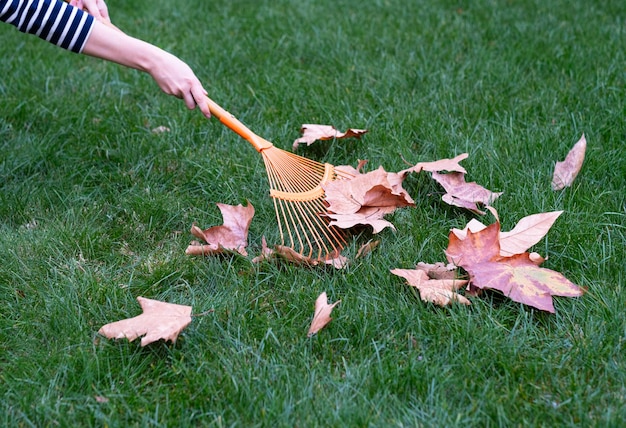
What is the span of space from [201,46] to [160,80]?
4.96 ft

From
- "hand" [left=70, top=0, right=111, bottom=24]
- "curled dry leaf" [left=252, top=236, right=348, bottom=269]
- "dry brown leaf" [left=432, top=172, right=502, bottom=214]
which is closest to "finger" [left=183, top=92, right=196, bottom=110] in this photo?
"curled dry leaf" [left=252, top=236, right=348, bottom=269]

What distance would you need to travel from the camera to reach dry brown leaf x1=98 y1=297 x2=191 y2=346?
1801mm

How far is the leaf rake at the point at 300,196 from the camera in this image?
2254mm

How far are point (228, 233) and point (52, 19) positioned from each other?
81 centimetres

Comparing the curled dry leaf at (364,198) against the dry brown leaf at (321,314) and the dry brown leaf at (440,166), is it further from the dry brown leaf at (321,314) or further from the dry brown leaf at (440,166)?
the dry brown leaf at (321,314)

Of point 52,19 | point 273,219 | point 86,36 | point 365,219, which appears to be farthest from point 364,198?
point 52,19

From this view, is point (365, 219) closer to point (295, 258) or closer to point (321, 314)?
point (295, 258)

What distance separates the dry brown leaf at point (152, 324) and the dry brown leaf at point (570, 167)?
1334 mm

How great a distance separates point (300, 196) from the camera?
2381 mm

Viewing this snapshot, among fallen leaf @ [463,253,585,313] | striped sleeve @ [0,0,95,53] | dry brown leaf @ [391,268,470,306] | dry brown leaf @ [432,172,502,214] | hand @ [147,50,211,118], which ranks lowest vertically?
dry brown leaf @ [391,268,470,306]

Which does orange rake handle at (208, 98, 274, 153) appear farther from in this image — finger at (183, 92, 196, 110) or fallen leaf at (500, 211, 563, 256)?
fallen leaf at (500, 211, 563, 256)

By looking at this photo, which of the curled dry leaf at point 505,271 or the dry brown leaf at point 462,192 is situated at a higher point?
the curled dry leaf at point 505,271

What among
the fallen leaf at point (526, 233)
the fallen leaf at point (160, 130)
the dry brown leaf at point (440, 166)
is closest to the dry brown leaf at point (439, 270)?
the fallen leaf at point (526, 233)

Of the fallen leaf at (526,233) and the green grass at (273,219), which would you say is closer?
the green grass at (273,219)
